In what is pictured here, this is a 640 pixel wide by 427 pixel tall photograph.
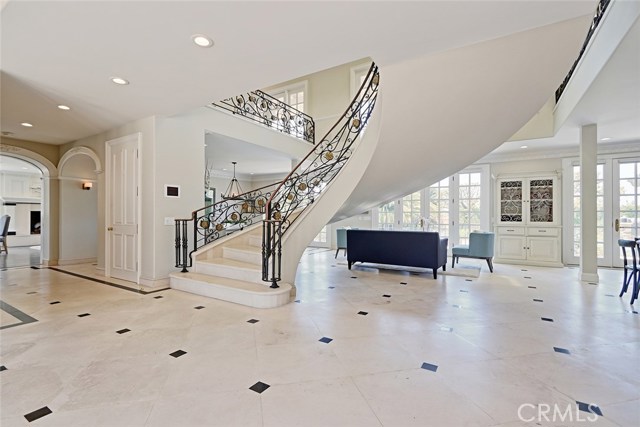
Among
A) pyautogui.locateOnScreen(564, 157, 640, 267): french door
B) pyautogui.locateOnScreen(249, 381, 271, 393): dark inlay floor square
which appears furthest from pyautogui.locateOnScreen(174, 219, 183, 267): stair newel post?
pyautogui.locateOnScreen(564, 157, 640, 267): french door

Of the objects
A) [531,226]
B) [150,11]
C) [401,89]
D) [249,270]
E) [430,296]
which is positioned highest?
[150,11]

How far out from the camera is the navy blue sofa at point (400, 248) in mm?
5445

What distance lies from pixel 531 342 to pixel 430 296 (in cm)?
158

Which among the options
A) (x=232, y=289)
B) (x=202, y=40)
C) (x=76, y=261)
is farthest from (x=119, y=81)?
(x=76, y=261)

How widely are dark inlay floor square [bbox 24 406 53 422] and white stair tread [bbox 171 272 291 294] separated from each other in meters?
2.11

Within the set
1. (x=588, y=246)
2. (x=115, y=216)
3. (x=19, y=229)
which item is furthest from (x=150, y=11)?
(x=19, y=229)

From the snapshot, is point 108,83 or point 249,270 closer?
point 108,83

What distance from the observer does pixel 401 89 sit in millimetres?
2863

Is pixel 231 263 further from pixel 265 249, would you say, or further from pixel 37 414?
pixel 37 414

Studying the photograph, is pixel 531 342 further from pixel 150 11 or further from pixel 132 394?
pixel 150 11

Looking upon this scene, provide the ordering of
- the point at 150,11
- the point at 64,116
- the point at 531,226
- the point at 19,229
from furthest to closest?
the point at 19,229, the point at 531,226, the point at 64,116, the point at 150,11

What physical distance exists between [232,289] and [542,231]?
717cm

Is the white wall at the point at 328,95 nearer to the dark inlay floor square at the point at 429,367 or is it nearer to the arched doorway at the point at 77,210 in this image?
the arched doorway at the point at 77,210

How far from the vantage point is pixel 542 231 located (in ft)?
22.8
